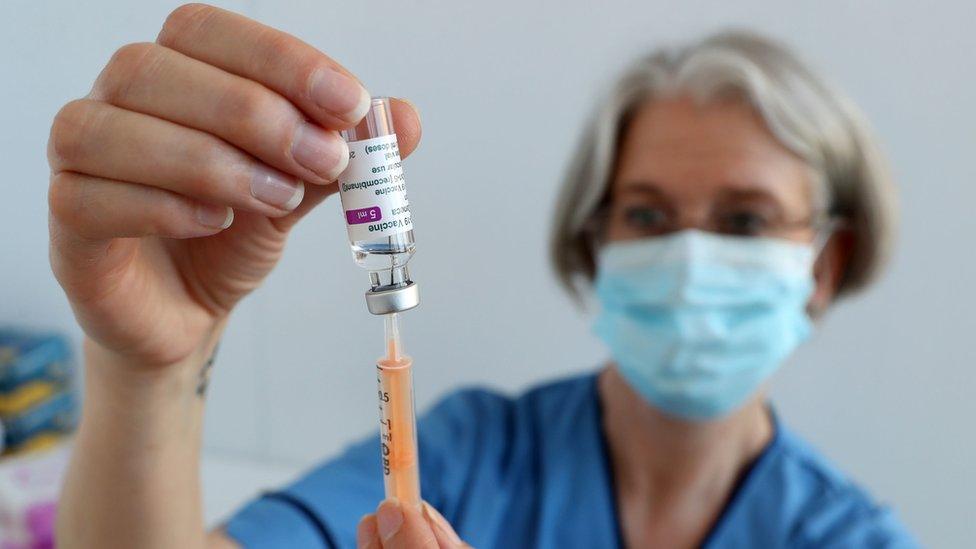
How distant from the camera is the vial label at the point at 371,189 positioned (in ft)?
1.85

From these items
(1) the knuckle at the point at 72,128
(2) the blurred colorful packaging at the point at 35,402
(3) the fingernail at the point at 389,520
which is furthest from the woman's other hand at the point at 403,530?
(2) the blurred colorful packaging at the point at 35,402

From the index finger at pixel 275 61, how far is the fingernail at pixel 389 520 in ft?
0.89

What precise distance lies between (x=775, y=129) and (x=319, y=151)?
0.83 m

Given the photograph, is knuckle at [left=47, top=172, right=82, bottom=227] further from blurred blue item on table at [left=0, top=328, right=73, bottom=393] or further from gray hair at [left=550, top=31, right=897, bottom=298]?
blurred blue item on table at [left=0, top=328, right=73, bottom=393]

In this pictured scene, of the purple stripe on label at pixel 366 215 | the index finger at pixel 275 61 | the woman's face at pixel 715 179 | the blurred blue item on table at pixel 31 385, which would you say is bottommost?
the blurred blue item on table at pixel 31 385

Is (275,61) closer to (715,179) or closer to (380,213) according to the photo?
(380,213)

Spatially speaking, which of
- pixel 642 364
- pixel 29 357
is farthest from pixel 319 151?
pixel 29 357

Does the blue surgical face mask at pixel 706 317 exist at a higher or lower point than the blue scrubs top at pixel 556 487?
higher

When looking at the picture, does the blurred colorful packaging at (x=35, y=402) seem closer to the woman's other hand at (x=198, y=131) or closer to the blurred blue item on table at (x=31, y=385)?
the blurred blue item on table at (x=31, y=385)

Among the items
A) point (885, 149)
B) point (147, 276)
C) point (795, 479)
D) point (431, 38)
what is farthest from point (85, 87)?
point (885, 149)

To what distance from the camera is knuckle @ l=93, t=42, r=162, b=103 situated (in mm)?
533

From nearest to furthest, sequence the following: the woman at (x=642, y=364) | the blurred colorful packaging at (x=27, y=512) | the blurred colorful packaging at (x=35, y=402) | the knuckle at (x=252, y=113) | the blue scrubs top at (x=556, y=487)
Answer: the knuckle at (x=252, y=113) < the woman at (x=642, y=364) < the blue scrubs top at (x=556, y=487) < the blurred colorful packaging at (x=27, y=512) < the blurred colorful packaging at (x=35, y=402)

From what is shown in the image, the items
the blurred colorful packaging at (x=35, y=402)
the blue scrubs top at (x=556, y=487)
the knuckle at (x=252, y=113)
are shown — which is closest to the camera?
the knuckle at (x=252, y=113)

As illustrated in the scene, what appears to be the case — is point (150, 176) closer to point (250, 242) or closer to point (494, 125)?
point (250, 242)
